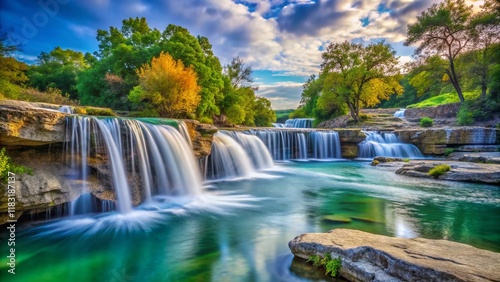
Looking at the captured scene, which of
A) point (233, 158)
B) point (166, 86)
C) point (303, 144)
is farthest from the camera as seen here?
point (303, 144)

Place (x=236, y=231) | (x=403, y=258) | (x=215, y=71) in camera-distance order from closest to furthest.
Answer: (x=403, y=258) → (x=236, y=231) → (x=215, y=71)

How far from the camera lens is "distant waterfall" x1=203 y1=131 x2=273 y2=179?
13.2m

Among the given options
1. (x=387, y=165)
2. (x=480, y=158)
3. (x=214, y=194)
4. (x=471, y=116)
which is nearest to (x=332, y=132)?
(x=387, y=165)

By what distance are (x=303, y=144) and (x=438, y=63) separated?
20.0 meters

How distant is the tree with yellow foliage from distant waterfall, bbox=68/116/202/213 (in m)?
7.00

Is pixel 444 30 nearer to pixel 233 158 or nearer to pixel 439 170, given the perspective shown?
pixel 439 170

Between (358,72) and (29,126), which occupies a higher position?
(358,72)

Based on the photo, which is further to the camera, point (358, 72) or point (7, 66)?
point (358, 72)

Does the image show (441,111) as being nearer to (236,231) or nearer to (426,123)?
(426,123)

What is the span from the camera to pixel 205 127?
36.6 ft

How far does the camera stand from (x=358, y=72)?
93.2 ft

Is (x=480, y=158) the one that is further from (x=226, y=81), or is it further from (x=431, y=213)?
(x=226, y=81)

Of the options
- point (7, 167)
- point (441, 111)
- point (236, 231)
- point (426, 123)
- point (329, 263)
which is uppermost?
point (441, 111)

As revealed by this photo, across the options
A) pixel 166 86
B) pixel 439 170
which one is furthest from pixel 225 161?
pixel 439 170
